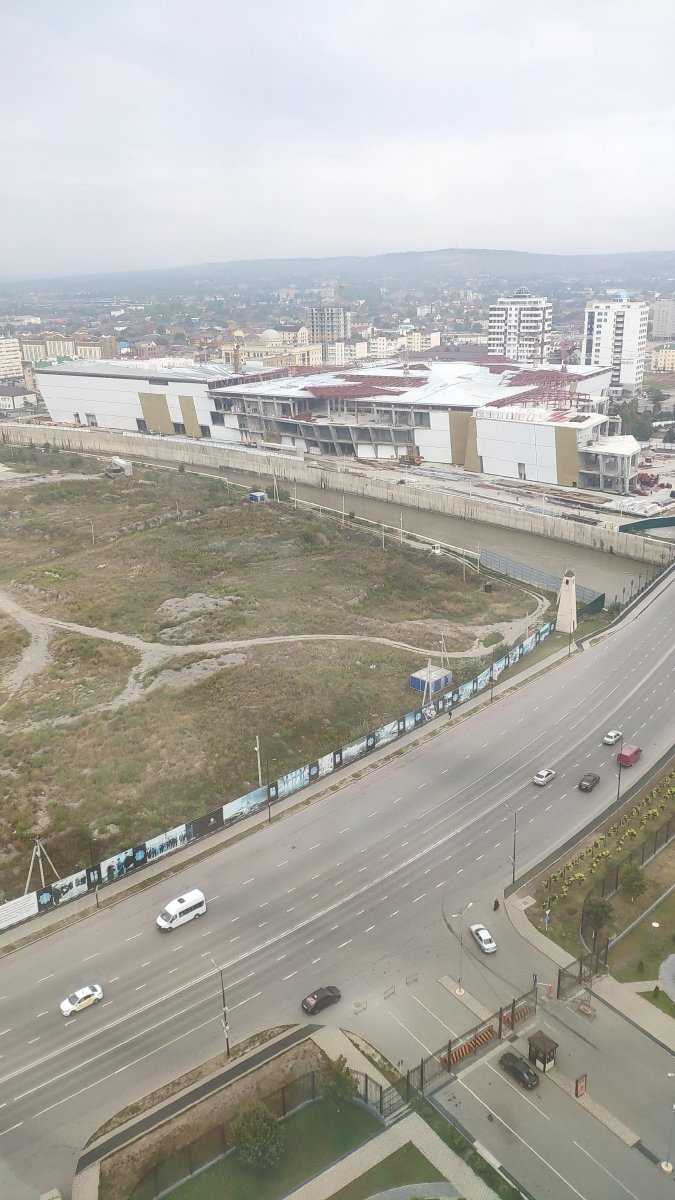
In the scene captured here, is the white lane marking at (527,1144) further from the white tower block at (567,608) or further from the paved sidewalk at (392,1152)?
the white tower block at (567,608)

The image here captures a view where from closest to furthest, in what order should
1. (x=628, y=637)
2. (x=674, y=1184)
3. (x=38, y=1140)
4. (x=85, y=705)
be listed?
(x=674, y=1184), (x=38, y=1140), (x=85, y=705), (x=628, y=637)

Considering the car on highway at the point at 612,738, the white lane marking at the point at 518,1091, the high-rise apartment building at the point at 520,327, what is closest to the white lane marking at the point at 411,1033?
the white lane marking at the point at 518,1091

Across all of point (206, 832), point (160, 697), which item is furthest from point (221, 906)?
point (160, 697)

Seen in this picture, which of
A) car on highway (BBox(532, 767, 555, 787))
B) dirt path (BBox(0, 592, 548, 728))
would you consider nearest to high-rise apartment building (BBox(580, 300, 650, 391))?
dirt path (BBox(0, 592, 548, 728))

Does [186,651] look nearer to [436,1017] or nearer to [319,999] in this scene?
[319,999]

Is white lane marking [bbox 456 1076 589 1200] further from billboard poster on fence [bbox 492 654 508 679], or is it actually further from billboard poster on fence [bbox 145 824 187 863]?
billboard poster on fence [bbox 492 654 508 679]

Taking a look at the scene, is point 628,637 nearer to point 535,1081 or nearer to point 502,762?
point 502,762

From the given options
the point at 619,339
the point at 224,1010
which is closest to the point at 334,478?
the point at 224,1010
